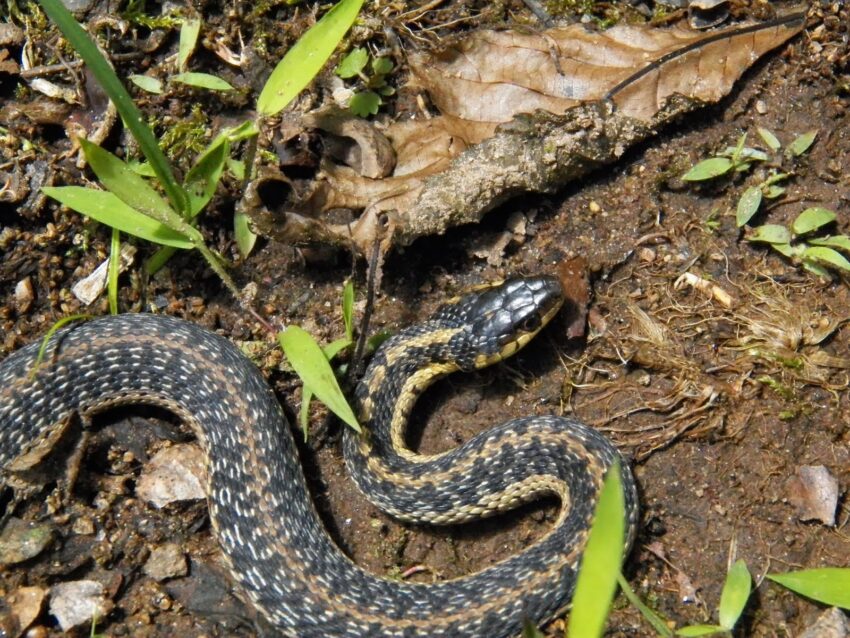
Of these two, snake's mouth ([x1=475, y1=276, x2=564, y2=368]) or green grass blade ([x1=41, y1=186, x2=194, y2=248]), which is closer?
green grass blade ([x1=41, y1=186, x2=194, y2=248])

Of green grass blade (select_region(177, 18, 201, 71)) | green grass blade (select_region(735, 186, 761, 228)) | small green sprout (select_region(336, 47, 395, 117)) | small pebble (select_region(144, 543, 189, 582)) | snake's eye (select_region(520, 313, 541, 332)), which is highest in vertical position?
green grass blade (select_region(177, 18, 201, 71))

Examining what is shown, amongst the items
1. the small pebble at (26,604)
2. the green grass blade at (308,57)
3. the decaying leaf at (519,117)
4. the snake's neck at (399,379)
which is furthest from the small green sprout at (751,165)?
the small pebble at (26,604)

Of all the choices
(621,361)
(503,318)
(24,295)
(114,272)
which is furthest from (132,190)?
(621,361)

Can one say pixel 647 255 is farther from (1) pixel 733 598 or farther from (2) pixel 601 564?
(2) pixel 601 564

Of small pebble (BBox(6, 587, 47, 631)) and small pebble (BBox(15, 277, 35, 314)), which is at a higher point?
small pebble (BBox(15, 277, 35, 314))

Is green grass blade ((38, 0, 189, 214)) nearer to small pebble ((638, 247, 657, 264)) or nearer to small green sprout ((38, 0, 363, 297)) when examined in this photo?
small green sprout ((38, 0, 363, 297))

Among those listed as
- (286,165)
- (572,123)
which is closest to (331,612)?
(286,165)

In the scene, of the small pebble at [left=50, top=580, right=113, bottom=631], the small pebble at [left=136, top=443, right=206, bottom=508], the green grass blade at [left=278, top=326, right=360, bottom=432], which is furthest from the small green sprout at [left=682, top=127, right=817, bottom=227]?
the small pebble at [left=50, top=580, right=113, bottom=631]
